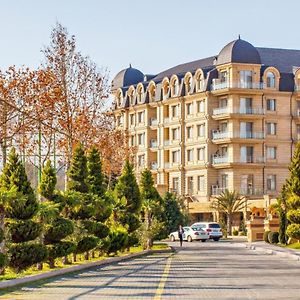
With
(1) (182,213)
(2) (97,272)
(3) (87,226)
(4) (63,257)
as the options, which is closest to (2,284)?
(2) (97,272)

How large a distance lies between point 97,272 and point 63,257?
338 cm

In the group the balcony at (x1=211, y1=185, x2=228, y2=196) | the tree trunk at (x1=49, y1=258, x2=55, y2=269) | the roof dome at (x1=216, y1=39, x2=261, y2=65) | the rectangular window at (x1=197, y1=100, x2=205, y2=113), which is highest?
the roof dome at (x1=216, y1=39, x2=261, y2=65)

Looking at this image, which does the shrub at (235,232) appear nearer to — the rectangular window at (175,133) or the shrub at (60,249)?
the rectangular window at (175,133)

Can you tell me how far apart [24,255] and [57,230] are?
3904 mm

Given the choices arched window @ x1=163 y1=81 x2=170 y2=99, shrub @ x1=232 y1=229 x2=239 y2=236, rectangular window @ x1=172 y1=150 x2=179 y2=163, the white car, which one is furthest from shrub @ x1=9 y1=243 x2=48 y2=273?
arched window @ x1=163 y1=81 x2=170 y2=99

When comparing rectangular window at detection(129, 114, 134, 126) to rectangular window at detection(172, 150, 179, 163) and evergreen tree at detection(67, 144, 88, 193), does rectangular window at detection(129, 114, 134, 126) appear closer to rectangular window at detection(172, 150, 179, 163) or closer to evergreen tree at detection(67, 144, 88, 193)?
rectangular window at detection(172, 150, 179, 163)

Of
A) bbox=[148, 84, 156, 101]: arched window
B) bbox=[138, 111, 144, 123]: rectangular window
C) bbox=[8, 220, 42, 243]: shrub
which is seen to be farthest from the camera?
bbox=[138, 111, 144, 123]: rectangular window

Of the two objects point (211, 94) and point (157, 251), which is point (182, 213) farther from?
point (157, 251)

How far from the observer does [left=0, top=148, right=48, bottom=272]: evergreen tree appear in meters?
25.5

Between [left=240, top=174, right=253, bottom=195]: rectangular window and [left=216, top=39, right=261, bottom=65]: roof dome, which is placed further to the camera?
[left=240, top=174, right=253, bottom=195]: rectangular window

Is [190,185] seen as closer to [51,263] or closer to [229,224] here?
[229,224]

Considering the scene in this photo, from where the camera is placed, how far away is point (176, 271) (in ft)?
94.5

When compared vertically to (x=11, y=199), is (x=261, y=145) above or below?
above

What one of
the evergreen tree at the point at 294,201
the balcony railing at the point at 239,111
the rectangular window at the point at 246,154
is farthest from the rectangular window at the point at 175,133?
the evergreen tree at the point at 294,201
